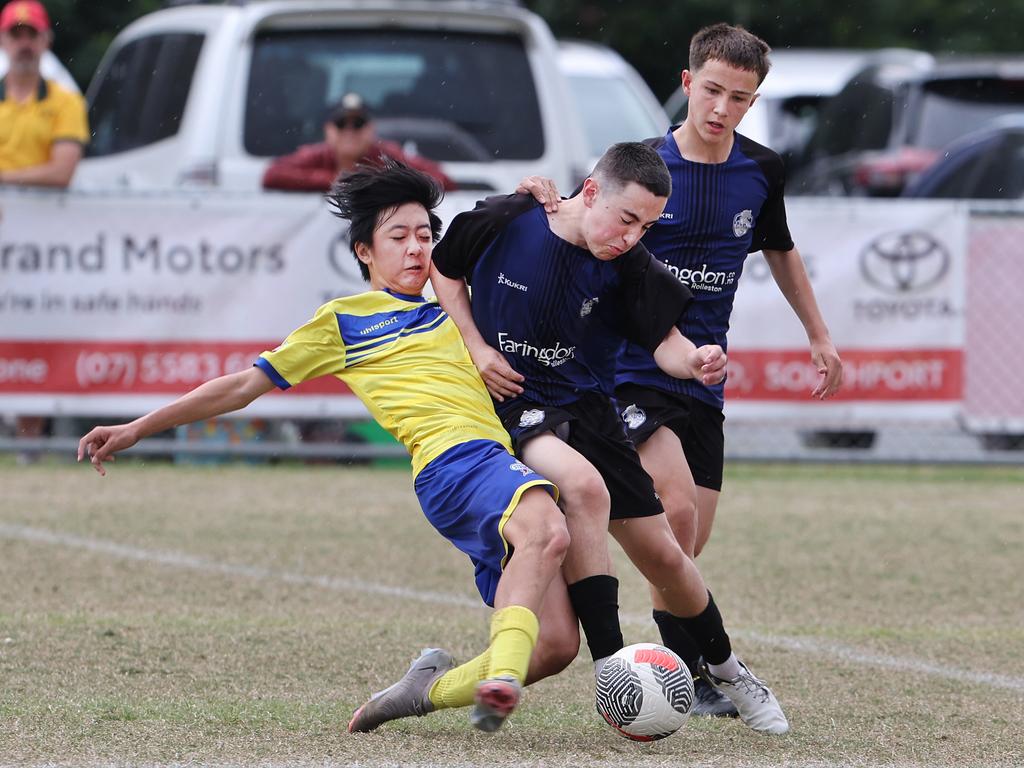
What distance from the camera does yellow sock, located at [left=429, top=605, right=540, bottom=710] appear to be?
15.0 ft

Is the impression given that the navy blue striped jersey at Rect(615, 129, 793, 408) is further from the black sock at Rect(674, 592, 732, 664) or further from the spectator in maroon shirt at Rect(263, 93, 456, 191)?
the spectator in maroon shirt at Rect(263, 93, 456, 191)

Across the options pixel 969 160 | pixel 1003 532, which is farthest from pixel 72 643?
pixel 969 160

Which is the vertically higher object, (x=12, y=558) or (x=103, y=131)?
(x=103, y=131)

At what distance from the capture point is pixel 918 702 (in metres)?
5.57

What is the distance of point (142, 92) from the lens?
1230cm

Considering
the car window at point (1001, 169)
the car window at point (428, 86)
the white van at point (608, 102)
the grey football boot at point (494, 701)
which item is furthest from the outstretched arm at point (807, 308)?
the car window at point (1001, 169)

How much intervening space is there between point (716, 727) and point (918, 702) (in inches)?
25.1

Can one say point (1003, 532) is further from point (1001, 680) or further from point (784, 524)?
point (1001, 680)

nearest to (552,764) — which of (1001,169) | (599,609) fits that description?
(599,609)

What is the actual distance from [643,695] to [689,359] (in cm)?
90

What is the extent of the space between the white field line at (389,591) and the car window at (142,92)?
3.78 metres

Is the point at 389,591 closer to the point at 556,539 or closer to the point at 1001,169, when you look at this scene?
the point at 556,539

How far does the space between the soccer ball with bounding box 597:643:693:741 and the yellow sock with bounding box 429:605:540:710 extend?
230 millimetres

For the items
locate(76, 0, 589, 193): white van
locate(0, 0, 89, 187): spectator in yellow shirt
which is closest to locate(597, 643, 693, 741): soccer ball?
locate(76, 0, 589, 193): white van
